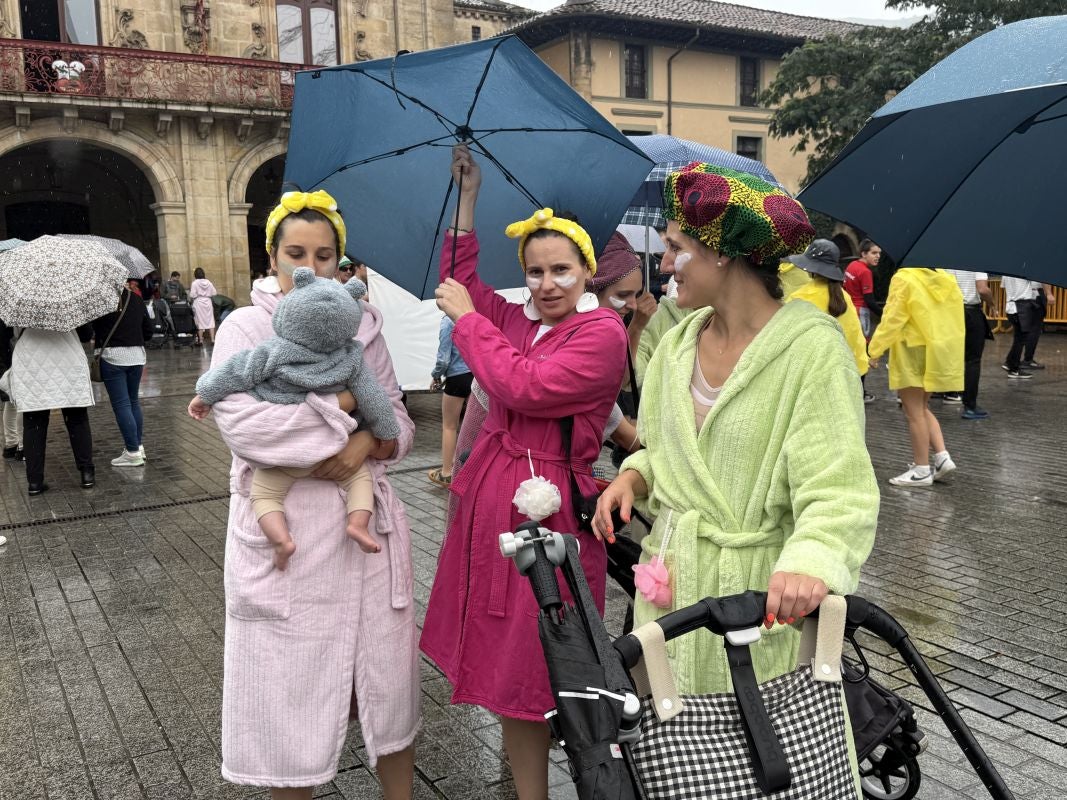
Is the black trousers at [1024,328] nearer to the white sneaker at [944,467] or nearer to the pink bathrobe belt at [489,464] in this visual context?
the white sneaker at [944,467]

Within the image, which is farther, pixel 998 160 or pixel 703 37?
pixel 703 37

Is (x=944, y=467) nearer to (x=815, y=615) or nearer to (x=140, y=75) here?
(x=815, y=615)

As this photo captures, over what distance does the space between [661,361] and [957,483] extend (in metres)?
6.12

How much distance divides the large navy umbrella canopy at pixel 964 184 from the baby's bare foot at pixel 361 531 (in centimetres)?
162

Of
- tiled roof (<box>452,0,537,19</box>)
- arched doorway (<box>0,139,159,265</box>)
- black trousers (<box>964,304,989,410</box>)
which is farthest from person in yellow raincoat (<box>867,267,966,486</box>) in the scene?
tiled roof (<box>452,0,537,19</box>)

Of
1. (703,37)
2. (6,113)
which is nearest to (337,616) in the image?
(6,113)

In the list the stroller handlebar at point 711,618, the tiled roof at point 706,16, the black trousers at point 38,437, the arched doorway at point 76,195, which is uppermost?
the tiled roof at point 706,16

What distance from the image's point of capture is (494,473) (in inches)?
111

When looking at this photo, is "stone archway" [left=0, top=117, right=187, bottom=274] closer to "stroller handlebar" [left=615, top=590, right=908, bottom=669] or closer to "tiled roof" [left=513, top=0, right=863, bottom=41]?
"tiled roof" [left=513, top=0, right=863, bottom=41]

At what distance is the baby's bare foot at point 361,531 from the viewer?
2592 millimetres

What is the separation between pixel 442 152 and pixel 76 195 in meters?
29.9

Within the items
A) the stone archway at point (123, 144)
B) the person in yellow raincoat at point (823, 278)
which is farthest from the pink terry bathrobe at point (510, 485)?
the stone archway at point (123, 144)

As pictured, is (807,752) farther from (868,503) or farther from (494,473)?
(494,473)

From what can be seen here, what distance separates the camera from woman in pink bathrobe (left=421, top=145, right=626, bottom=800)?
266 cm
